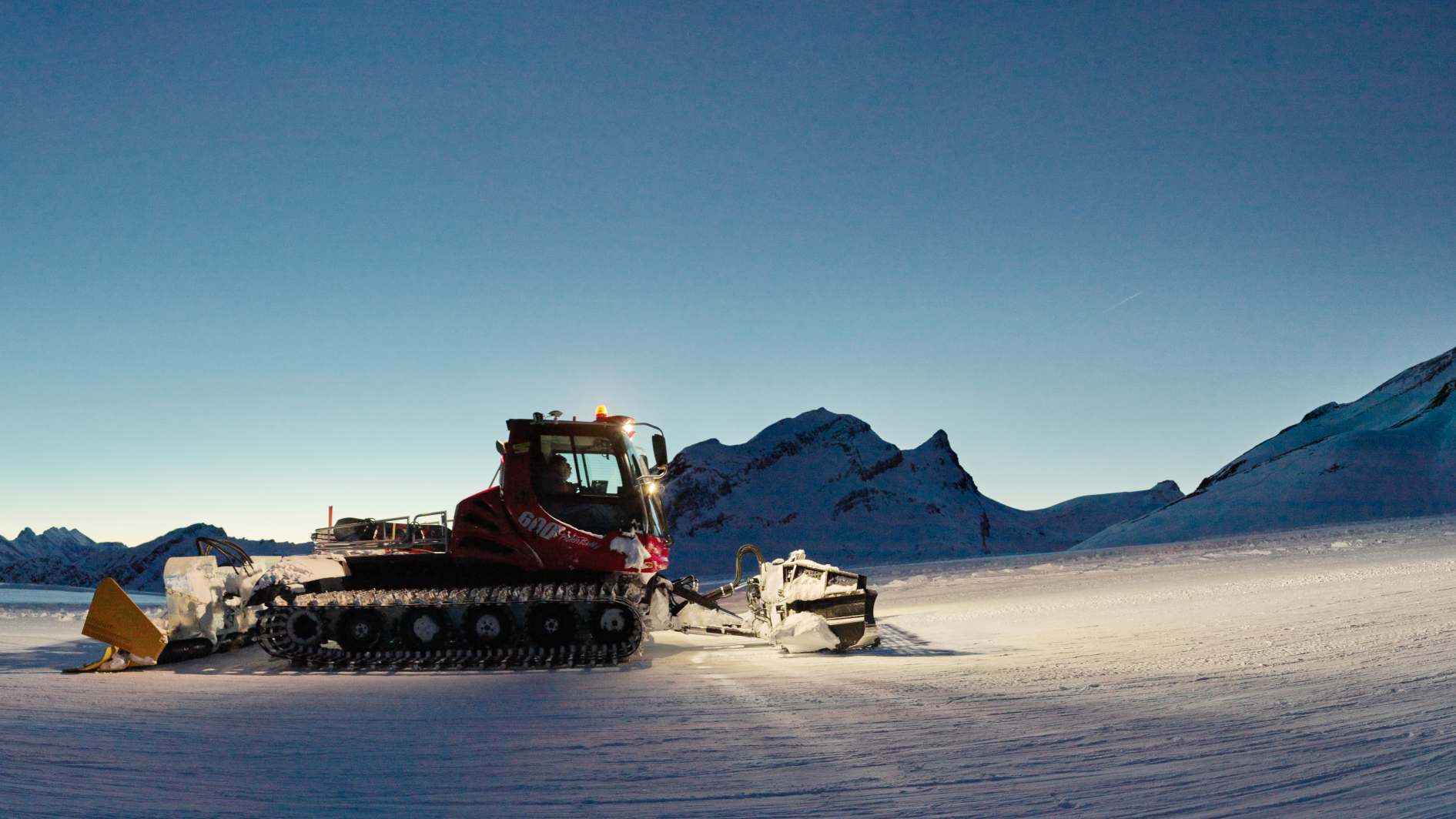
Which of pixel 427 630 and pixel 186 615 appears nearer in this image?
pixel 427 630

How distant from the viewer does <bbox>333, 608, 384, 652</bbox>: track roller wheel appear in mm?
10680

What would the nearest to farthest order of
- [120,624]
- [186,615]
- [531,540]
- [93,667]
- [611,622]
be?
[93,667], [611,622], [120,624], [531,540], [186,615]

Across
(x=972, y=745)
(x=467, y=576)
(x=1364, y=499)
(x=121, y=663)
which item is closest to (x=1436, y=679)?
(x=972, y=745)

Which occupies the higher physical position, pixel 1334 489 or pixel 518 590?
pixel 1334 489

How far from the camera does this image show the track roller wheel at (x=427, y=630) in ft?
34.7

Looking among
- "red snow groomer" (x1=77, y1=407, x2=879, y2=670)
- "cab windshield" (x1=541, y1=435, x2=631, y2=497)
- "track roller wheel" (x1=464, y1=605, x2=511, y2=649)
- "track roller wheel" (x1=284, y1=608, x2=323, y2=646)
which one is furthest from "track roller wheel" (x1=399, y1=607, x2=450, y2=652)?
"cab windshield" (x1=541, y1=435, x2=631, y2=497)

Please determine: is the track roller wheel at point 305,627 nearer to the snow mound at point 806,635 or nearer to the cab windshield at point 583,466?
the cab windshield at point 583,466

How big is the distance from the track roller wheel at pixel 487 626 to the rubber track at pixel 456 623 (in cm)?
7

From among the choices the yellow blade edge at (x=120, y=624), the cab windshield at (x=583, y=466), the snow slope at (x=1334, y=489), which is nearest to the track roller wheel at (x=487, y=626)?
the cab windshield at (x=583, y=466)

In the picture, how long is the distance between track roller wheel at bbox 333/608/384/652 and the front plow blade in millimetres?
2066

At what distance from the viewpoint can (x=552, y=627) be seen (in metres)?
10.5

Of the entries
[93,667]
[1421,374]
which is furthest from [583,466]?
[1421,374]

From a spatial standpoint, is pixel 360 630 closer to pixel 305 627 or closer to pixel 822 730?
pixel 305 627

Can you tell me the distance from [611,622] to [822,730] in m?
4.86
